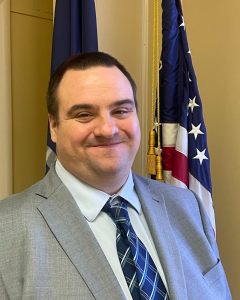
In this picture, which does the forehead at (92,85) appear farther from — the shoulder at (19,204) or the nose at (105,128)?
the shoulder at (19,204)

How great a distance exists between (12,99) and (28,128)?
8.0 inches

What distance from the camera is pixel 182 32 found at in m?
1.47

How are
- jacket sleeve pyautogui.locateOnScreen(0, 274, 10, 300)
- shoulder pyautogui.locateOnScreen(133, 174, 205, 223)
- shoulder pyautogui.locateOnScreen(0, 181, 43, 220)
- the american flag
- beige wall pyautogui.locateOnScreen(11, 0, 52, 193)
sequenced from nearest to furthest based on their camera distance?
1. jacket sleeve pyautogui.locateOnScreen(0, 274, 10, 300)
2. shoulder pyautogui.locateOnScreen(0, 181, 43, 220)
3. shoulder pyautogui.locateOnScreen(133, 174, 205, 223)
4. the american flag
5. beige wall pyautogui.locateOnScreen(11, 0, 52, 193)

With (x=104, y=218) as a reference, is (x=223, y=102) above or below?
above

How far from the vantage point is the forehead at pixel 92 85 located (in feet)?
3.06

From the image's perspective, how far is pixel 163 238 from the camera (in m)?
0.99

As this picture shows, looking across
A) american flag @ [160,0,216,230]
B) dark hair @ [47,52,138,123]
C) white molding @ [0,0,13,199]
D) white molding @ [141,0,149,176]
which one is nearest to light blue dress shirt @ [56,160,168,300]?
dark hair @ [47,52,138,123]

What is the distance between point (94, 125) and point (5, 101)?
3.13ft

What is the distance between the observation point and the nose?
908 mm

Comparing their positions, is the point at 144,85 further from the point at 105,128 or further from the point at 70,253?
the point at 70,253

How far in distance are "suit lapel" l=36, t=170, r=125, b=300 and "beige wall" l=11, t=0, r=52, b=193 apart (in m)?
0.96

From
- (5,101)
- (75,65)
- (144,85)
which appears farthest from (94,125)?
(144,85)

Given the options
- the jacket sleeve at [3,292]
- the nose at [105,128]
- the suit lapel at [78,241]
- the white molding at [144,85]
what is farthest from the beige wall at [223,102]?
the jacket sleeve at [3,292]

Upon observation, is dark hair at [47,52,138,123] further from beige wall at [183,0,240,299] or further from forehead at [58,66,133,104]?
beige wall at [183,0,240,299]
